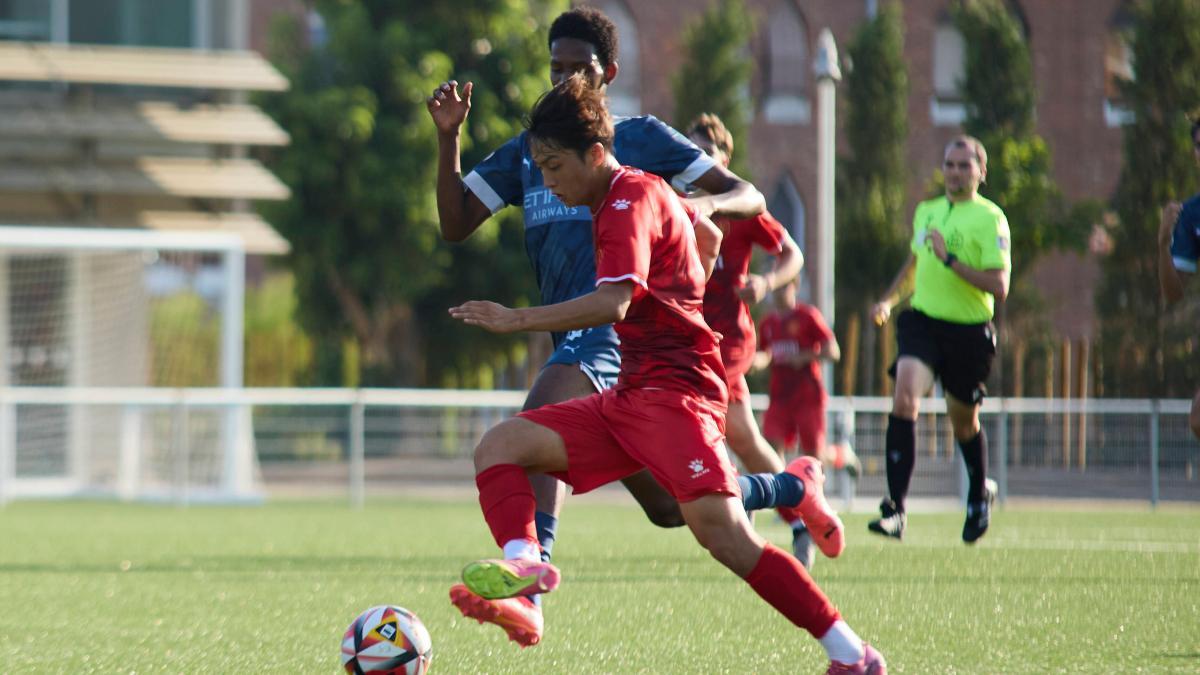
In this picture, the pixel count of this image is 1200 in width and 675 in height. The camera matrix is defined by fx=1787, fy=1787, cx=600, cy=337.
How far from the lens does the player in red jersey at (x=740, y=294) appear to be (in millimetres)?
7988

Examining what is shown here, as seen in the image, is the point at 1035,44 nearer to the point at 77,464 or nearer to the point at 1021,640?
the point at 77,464

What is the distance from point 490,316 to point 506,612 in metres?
0.82

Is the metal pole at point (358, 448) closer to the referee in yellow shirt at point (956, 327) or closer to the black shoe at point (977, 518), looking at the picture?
the referee in yellow shirt at point (956, 327)

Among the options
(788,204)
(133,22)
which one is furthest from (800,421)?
(788,204)

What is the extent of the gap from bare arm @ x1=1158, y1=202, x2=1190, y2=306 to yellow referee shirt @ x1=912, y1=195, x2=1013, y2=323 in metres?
1.46

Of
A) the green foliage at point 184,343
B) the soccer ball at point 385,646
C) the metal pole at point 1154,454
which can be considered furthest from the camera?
the green foliage at point 184,343

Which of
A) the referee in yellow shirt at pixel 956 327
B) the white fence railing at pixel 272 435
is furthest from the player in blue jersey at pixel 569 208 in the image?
the white fence railing at pixel 272 435

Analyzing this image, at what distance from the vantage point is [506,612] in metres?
4.83

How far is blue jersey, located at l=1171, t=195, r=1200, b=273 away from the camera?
26.7 feet

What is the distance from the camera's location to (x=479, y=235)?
27484 millimetres

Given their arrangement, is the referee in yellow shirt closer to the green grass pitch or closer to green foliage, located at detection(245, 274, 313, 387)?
the green grass pitch

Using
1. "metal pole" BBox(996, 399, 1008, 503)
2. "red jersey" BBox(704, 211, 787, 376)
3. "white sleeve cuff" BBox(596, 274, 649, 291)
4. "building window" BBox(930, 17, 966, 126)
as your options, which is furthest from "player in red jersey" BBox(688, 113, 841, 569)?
"building window" BBox(930, 17, 966, 126)

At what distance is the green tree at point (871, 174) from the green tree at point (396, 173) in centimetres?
596

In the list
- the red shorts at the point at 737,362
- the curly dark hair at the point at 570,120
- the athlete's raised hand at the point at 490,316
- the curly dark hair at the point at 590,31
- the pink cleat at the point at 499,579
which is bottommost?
the pink cleat at the point at 499,579
